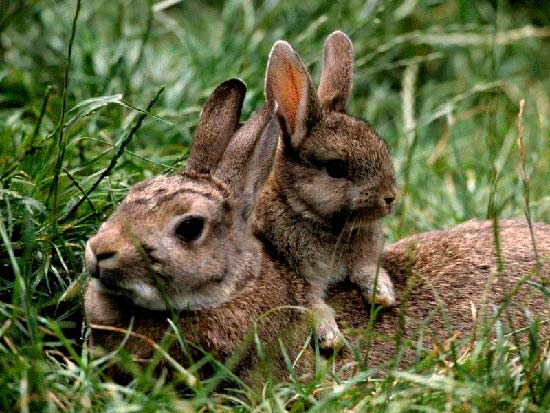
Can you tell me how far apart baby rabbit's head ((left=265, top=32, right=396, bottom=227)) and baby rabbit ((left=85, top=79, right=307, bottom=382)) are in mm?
333

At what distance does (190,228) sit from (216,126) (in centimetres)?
74

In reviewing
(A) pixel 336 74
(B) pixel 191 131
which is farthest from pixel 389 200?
(B) pixel 191 131

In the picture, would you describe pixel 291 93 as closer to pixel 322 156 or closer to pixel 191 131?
pixel 322 156

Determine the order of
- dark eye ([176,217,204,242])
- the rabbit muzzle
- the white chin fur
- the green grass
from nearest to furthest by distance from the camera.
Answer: the green grass → the white chin fur → dark eye ([176,217,204,242]) → the rabbit muzzle

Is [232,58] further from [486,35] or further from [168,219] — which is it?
[168,219]

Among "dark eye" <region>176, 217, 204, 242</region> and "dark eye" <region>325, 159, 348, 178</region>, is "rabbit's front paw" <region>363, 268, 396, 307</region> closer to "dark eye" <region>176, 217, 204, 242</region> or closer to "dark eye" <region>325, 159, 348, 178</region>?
"dark eye" <region>325, 159, 348, 178</region>

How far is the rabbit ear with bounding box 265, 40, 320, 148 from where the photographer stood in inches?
233

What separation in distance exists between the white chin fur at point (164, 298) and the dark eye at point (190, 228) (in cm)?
25

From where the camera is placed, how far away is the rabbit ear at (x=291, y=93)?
233 inches

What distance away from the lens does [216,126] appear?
18.8 feet

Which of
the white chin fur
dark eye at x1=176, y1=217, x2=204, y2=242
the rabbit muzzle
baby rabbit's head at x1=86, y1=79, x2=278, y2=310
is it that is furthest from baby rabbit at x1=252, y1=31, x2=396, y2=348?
dark eye at x1=176, y1=217, x2=204, y2=242

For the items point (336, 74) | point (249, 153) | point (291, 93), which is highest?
point (336, 74)

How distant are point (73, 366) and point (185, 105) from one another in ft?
10.5

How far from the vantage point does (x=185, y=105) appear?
774cm
